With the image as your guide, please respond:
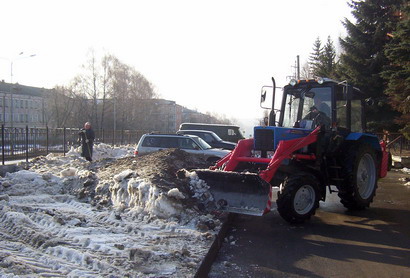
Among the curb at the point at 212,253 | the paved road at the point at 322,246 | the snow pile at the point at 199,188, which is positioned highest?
the snow pile at the point at 199,188

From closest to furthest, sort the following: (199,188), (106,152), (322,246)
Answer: (322,246), (199,188), (106,152)

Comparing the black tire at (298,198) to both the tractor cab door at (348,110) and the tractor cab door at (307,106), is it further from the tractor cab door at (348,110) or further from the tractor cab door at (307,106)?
the tractor cab door at (348,110)

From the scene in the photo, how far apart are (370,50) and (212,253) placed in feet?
86.6

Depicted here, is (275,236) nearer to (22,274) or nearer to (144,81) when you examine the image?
(22,274)

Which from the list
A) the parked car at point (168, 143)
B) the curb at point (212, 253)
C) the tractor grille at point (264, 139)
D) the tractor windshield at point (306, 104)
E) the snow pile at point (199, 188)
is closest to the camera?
the curb at point (212, 253)

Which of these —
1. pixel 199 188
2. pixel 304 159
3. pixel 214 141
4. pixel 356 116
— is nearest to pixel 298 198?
pixel 304 159

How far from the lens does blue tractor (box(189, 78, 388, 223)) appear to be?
7.00 meters

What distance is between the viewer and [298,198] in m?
7.18

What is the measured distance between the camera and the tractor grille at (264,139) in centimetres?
808

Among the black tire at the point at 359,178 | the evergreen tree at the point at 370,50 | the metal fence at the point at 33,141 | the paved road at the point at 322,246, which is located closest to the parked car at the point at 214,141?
the metal fence at the point at 33,141

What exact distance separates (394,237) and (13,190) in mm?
7950

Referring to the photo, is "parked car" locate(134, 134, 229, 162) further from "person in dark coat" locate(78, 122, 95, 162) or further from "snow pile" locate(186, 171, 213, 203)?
"snow pile" locate(186, 171, 213, 203)

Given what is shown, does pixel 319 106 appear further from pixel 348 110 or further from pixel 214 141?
pixel 214 141

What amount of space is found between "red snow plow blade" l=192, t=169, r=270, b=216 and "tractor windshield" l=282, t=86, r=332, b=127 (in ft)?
8.49
